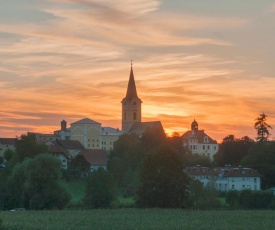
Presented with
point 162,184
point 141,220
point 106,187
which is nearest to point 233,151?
point 106,187

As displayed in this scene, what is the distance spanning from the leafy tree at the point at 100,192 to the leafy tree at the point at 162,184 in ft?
13.9

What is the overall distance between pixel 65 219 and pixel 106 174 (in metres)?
20.3

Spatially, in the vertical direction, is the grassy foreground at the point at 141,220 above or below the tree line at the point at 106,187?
below

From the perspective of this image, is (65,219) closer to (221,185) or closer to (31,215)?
(31,215)

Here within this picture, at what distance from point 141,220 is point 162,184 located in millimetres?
14822

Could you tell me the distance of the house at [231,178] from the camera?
4323 inches

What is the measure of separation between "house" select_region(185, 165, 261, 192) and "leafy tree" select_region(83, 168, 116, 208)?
109ft

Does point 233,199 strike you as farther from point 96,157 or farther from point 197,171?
point 96,157

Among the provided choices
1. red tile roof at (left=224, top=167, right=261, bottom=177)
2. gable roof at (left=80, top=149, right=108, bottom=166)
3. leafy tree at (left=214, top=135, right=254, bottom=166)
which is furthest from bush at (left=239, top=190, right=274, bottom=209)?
gable roof at (left=80, top=149, right=108, bottom=166)

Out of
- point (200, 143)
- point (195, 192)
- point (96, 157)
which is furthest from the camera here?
point (200, 143)

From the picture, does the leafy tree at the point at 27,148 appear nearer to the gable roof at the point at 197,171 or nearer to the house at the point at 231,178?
the gable roof at the point at 197,171

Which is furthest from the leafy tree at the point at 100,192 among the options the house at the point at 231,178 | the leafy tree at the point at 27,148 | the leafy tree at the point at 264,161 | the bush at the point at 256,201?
the leafy tree at the point at 264,161

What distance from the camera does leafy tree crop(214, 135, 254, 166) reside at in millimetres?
138875

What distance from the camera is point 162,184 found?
72.4 m
